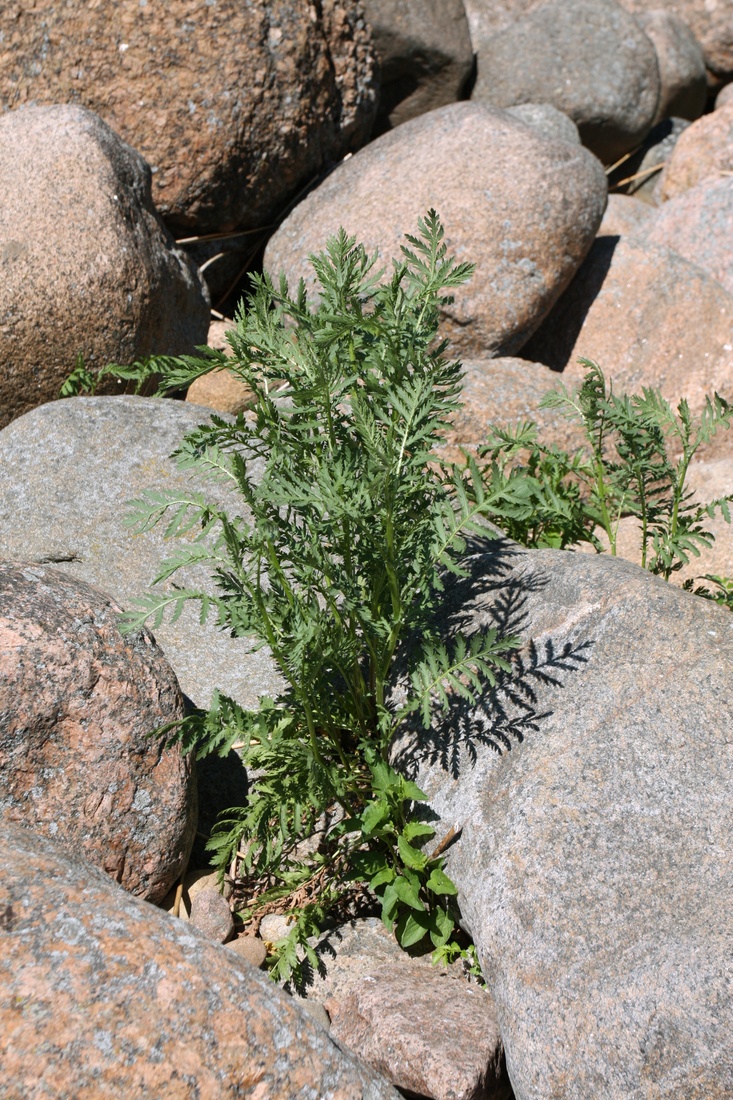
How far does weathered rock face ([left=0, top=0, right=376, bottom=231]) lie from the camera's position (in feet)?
18.7

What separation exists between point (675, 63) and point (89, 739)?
25.0 ft

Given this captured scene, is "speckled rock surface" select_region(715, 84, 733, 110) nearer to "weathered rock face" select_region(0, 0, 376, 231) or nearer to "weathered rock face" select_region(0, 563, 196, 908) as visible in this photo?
"weathered rock face" select_region(0, 0, 376, 231)

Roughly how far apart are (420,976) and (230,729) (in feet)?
3.01

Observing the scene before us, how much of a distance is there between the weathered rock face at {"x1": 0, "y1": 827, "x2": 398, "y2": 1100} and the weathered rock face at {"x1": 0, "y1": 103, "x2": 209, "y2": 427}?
9.81 ft

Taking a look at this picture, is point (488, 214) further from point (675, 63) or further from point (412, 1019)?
point (412, 1019)

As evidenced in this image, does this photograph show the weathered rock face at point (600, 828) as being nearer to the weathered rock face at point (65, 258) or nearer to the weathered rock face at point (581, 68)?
the weathered rock face at point (65, 258)

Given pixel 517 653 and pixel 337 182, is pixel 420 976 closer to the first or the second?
pixel 517 653

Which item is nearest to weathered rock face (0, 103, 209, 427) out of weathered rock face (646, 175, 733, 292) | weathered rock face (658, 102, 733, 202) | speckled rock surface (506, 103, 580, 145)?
speckled rock surface (506, 103, 580, 145)

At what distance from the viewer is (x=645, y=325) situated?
591cm

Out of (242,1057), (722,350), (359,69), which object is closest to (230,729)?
(242,1057)

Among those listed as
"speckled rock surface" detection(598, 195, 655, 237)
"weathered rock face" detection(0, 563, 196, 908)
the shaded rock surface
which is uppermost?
"weathered rock face" detection(0, 563, 196, 908)

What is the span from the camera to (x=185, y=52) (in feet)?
18.7

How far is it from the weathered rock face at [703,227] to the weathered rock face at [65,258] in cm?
335

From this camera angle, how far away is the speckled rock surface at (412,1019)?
2682 mm
